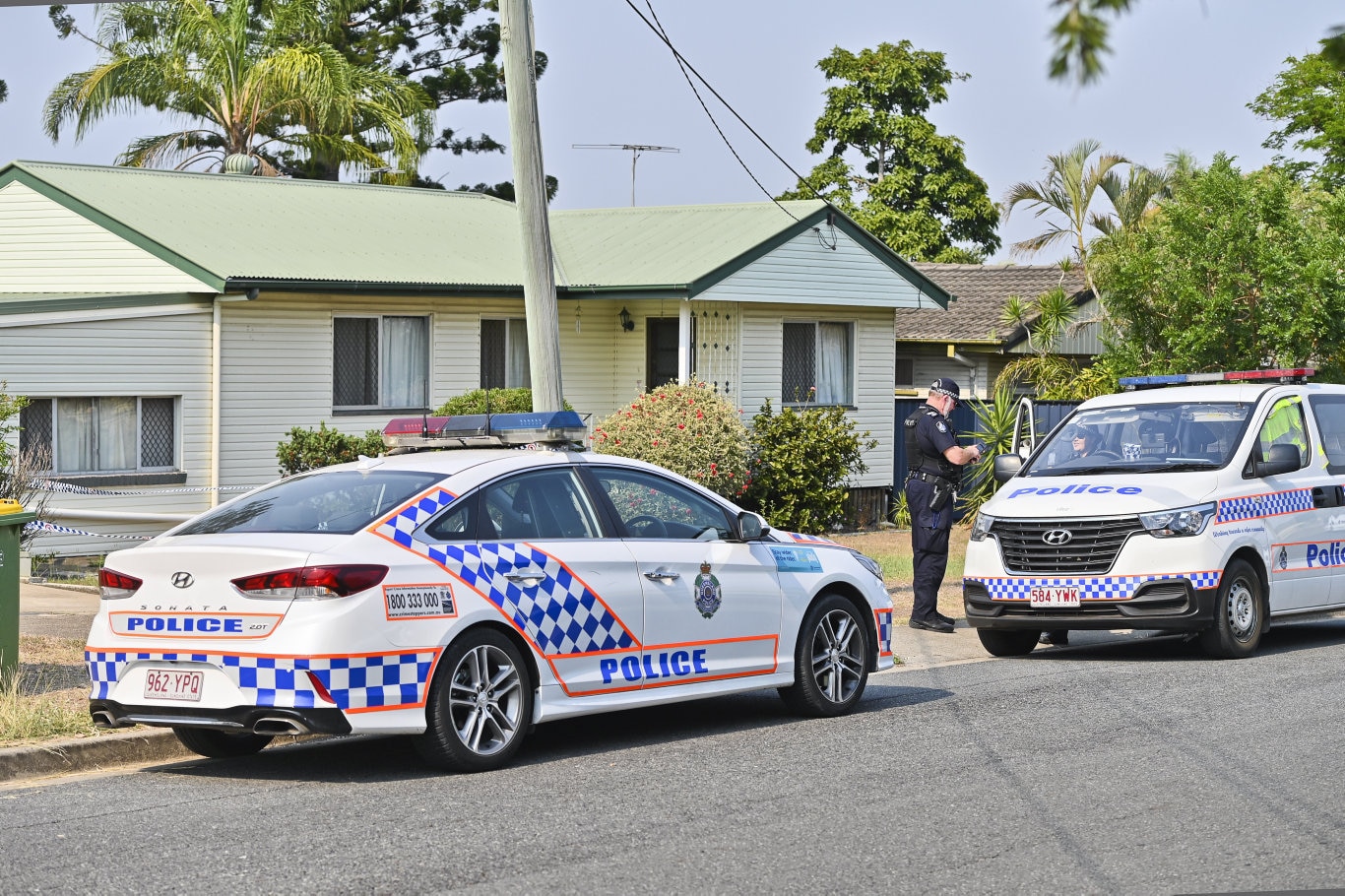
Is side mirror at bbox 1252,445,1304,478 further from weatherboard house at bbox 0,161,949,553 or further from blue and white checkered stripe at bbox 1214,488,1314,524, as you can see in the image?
weatherboard house at bbox 0,161,949,553

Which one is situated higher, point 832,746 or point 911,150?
point 911,150

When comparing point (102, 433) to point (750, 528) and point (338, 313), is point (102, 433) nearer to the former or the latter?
point (338, 313)

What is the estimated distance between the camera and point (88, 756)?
831cm

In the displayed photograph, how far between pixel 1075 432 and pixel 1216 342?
8266mm

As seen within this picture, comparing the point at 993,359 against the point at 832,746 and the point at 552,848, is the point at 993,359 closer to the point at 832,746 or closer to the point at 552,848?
the point at 832,746

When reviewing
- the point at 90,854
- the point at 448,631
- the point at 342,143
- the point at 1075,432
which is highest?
the point at 342,143

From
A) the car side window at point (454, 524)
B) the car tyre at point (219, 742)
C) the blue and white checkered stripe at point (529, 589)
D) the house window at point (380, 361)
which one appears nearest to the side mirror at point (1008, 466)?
the blue and white checkered stripe at point (529, 589)

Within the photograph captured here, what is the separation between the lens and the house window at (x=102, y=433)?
1748 cm

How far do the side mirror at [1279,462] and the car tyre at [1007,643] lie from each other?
202 cm

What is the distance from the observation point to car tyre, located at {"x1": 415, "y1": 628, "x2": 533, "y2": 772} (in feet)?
25.4

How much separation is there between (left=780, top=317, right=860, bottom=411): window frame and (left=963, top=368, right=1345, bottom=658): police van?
10.0m

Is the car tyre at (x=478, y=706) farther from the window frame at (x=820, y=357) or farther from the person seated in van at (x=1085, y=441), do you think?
the window frame at (x=820, y=357)

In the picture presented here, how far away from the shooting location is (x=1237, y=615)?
11984 mm

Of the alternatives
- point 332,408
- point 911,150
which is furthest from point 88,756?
point 911,150
